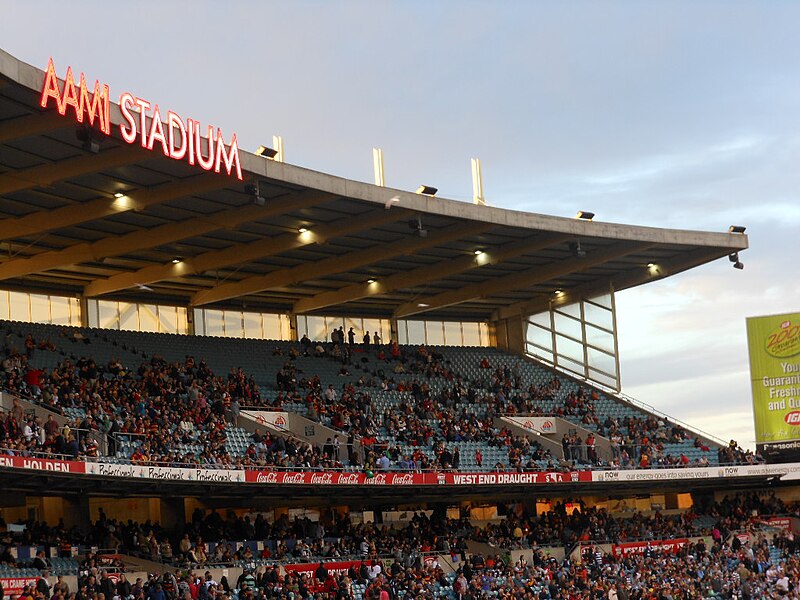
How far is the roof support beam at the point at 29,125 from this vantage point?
28.0 m

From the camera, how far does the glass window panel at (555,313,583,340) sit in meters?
54.5

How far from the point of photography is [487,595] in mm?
36000

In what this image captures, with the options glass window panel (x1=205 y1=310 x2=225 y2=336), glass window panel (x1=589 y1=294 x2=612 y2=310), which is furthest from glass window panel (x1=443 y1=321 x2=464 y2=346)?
glass window panel (x1=205 y1=310 x2=225 y2=336)

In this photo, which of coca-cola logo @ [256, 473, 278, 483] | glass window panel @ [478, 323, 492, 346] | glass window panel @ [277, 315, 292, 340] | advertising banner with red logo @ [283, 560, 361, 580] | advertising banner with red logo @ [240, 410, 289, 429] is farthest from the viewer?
glass window panel @ [478, 323, 492, 346]

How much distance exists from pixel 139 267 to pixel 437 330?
54.8 ft

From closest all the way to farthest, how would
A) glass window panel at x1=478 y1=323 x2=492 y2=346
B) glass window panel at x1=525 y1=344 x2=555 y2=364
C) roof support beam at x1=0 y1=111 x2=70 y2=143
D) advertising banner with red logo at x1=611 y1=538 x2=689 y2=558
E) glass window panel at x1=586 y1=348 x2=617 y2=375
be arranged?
roof support beam at x1=0 y1=111 x2=70 y2=143, advertising banner with red logo at x1=611 y1=538 x2=689 y2=558, glass window panel at x1=586 y1=348 x2=617 y2=375, glass window panel at x1=525 y1=344 x2=555 y2=364, glass window panel at x1=478 y1=323 x2=492 y2=346

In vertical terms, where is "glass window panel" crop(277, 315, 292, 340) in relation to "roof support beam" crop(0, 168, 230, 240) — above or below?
below

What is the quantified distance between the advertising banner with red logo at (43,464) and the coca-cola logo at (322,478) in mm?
8527

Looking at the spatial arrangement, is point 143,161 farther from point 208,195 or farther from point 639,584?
point 639,584

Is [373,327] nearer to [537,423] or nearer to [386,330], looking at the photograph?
[386,330]

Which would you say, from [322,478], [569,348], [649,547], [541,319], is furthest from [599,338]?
[322,478]

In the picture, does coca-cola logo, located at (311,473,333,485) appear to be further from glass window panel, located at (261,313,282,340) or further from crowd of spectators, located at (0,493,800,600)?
glass window panel, located at (261,313,282,340)

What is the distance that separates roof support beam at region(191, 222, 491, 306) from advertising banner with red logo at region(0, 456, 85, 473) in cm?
1708

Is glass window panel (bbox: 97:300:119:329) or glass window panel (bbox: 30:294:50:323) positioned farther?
glass window panel (bbox: 97:300:119:329)
